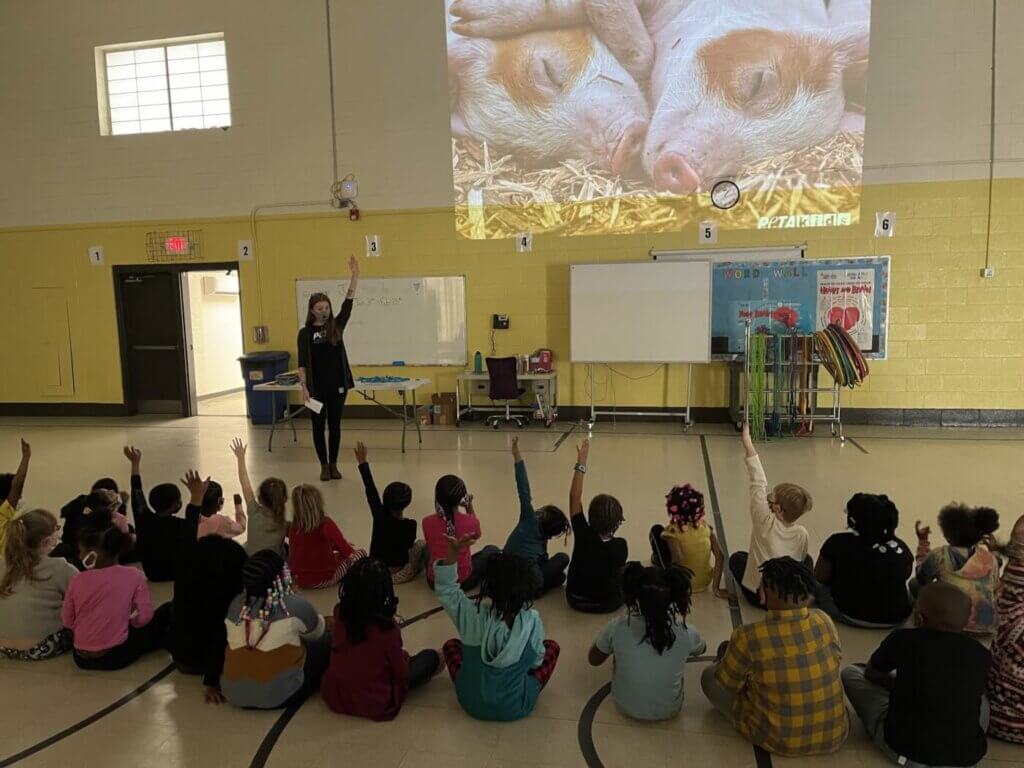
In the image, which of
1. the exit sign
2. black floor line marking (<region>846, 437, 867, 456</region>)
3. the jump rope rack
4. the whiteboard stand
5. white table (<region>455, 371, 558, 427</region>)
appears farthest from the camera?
the exit sign

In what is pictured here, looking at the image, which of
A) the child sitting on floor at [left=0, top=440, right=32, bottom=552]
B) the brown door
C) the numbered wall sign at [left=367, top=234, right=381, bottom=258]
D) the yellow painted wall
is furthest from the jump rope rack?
the brown door

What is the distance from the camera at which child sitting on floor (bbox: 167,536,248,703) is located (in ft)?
7.87

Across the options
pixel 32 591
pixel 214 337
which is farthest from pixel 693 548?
pixel 214 337

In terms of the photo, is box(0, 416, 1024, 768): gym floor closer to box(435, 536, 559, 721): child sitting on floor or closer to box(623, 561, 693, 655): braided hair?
box(435, 536, 559, 721): child sitting on floor

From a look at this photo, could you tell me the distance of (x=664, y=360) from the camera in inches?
307

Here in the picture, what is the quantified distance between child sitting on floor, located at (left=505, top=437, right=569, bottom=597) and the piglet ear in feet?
20.3

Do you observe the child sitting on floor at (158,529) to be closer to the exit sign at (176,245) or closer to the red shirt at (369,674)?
the red shirt at (369,674)

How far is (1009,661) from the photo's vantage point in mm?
2016

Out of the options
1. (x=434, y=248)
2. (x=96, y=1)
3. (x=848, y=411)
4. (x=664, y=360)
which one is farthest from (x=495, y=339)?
(x=96, y=1)

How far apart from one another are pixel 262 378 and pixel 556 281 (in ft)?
12.3

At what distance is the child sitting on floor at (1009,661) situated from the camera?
6.59 ft

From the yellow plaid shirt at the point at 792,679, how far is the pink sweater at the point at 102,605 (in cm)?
207

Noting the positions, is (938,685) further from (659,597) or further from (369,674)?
(369,674)

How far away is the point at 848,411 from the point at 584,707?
6498 millimetres
